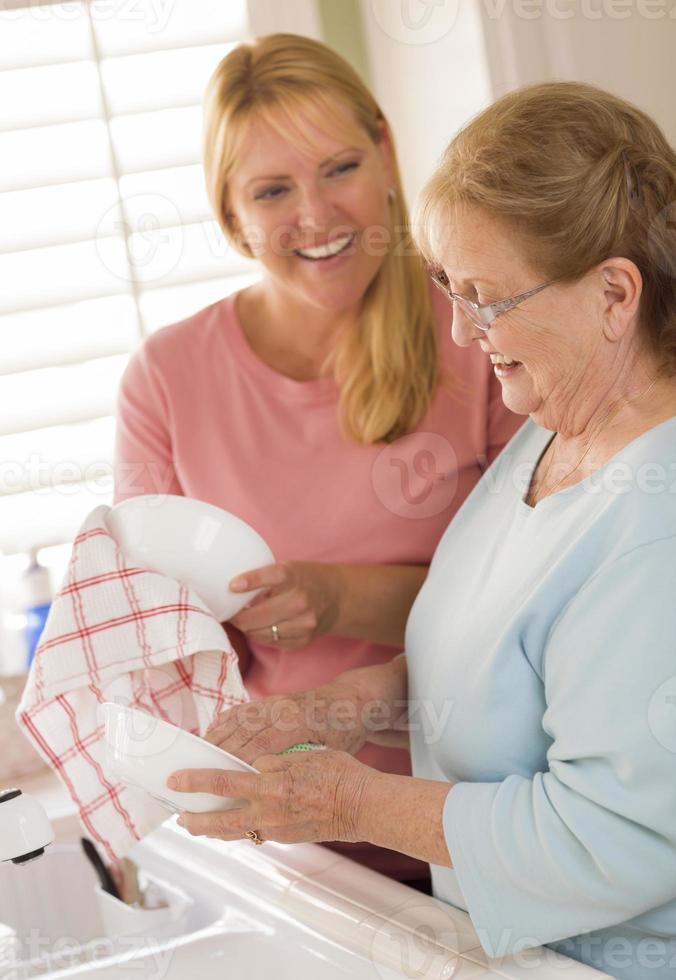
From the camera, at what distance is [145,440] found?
143 cm

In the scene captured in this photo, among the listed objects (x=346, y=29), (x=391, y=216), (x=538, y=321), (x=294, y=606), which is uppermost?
(x=346, y=29)

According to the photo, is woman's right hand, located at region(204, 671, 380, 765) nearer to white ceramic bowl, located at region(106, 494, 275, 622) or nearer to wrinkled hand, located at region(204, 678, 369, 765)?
wrinkled hand, located at region(204, 678, 369, 765)

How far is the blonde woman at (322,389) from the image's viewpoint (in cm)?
132

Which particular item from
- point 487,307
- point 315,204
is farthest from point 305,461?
point 487,307

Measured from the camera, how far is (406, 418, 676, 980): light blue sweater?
2.60 feet

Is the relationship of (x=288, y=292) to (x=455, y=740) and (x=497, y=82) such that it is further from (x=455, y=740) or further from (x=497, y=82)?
(x=455, y=740)

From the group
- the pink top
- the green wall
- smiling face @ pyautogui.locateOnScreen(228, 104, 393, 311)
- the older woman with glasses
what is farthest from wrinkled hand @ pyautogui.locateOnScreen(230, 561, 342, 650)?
the green wall

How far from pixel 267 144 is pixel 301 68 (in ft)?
0.33

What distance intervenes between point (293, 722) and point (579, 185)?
54 centimetres

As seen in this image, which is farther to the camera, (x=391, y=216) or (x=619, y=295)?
(x=391, y=216)

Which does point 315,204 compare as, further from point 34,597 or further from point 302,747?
point 34,597

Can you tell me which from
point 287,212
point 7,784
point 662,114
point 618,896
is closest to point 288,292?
point 287,212

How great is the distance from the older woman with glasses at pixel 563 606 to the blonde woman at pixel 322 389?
35cm

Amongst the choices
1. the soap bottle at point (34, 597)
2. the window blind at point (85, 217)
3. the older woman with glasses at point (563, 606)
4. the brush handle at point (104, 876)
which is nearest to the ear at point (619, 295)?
the older woman with glasses at point (563, 606)
